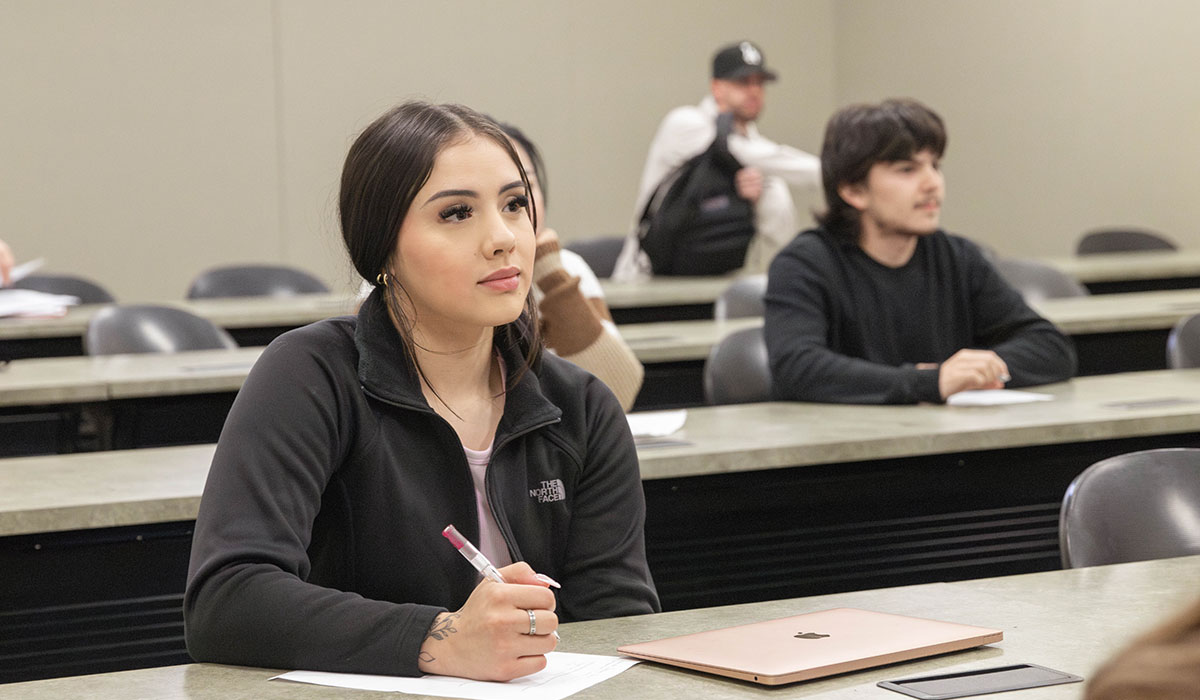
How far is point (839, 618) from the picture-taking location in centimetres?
139

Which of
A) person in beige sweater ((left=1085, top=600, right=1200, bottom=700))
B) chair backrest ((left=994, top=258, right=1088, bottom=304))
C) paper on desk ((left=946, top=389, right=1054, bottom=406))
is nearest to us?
person in beige sweater ((left=1085, top=600, right=1200, bottom=700))

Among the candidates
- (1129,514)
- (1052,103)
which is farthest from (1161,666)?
(1052,103)

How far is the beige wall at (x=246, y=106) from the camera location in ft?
24.2

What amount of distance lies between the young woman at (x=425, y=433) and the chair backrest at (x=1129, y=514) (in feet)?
1.77

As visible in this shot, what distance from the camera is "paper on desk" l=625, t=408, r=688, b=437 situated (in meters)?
2.53

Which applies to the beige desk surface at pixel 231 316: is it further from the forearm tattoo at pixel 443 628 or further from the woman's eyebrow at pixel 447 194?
the forearm tattoo at pixel 443 628

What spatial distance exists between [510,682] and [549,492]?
38cm

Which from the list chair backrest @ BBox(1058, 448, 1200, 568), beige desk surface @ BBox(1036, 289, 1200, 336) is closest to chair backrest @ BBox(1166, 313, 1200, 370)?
beige desk surface @ BBox(1036, 289, 1200, 336)

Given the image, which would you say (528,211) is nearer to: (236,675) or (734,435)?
(236,675)

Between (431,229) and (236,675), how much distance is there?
523mm

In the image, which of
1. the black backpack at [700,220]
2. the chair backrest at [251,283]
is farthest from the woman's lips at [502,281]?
the black backpack at [700,220]

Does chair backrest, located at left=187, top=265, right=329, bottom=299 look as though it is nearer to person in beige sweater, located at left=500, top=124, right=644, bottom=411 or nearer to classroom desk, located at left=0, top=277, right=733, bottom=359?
classroom desk, located at left=0, top=277, right=733, bottom=359

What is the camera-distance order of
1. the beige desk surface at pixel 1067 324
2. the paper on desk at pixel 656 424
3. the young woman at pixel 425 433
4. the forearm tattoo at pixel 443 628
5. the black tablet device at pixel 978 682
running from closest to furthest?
the black tablet device at pixel 978 682 → the forearm tattoo at pixel 443 628 → the young woman at pixel 425 433 → the paper on desk at pixel 656 424 → the beige desk surface at pixel 1067 324

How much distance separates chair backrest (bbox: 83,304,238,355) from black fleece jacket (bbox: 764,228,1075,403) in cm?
165
